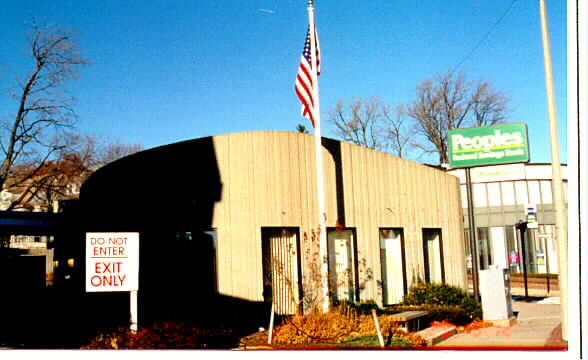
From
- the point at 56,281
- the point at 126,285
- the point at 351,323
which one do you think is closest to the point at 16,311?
the point at 56,281

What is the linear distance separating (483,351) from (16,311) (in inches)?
457

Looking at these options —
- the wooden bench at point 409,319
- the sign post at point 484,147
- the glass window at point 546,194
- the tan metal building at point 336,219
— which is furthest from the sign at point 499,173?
the glass window at point 546,194

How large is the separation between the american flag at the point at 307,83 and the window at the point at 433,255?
4.96 m

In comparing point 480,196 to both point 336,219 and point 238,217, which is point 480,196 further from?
point 238,217

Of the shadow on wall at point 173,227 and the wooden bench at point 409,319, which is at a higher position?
the shadow on wall at point 173,227

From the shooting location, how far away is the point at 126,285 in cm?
925

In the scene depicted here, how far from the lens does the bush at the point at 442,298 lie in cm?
1409

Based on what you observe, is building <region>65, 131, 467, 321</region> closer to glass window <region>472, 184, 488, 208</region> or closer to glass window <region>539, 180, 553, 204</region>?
glass window <region>539, 180, 553, 204</region>

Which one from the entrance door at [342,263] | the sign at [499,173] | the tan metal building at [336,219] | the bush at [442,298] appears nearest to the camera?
the tan metal building at [336,219]

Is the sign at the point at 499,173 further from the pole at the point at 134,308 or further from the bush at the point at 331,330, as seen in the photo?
the pole at the point at 134,308

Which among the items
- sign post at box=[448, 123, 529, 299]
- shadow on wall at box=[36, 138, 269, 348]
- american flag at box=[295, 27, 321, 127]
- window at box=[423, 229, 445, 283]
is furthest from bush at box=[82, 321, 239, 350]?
window at box=[423, 229, 445, 283]

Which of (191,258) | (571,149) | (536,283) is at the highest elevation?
(571,149)

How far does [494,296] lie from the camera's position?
13.4m

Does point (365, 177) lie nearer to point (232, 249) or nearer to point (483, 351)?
point (232, 249)
